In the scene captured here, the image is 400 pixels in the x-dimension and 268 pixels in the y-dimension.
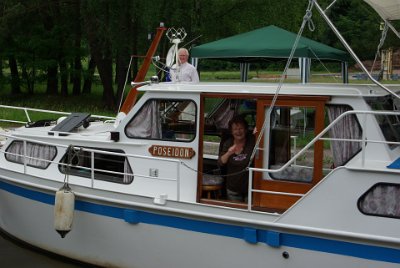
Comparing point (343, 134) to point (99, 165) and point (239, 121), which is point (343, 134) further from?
point (99, 165)

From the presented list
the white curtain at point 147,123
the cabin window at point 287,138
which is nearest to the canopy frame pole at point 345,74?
the cabin window at point 287,138

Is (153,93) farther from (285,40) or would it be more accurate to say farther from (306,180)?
(285,40)

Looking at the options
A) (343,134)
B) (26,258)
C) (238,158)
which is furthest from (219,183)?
(26,258)

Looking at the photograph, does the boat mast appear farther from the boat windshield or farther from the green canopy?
the green canopy

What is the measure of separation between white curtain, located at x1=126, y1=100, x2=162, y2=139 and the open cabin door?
4.42 feet

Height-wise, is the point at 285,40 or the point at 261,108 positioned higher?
the point at 285,40

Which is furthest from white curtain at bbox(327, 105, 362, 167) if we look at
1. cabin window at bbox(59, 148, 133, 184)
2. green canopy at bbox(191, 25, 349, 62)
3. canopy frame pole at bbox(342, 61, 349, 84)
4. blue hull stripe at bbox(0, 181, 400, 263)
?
green canopy at bbox(191, 25, 349, 62)

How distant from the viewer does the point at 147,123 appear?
262 inches

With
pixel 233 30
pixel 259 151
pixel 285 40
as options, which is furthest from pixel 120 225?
pixel 233 30

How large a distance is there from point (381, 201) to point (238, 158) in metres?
1.66

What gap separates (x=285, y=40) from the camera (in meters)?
13.0

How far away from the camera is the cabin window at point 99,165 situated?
22.0 ft

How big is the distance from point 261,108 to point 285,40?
24.5 ft

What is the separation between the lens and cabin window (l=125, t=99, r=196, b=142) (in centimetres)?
641
